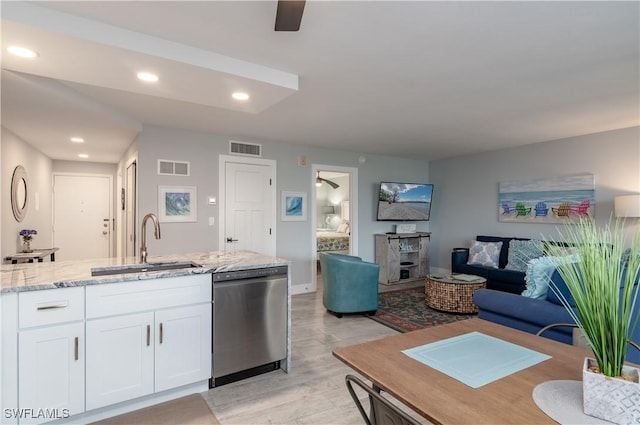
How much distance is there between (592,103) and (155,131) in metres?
4.92

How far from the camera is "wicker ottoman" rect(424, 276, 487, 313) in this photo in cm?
424

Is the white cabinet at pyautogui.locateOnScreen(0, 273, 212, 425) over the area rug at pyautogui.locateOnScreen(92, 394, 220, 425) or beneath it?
over

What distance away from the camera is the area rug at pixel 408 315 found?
3.92 m

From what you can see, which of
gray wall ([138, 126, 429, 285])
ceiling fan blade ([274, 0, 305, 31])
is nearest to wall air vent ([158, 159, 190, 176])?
gray wall ([138, 126, 429, 285])

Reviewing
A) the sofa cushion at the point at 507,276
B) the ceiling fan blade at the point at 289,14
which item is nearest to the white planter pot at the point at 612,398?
the ceiling fan blade at the point at 289,14

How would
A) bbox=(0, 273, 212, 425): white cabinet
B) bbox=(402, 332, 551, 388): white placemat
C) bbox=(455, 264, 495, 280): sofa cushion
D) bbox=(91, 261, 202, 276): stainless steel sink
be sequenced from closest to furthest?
bbox=(402, 332, 551, 388): white placemat, bbox=(0, 273, 212, 425): white cabinet, bbox=(91, 261, 202, 276): stainless steel sink, bbox=(455, 264, 495, 280): sofa cushion

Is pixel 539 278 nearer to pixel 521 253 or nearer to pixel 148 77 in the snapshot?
pixel 521 253

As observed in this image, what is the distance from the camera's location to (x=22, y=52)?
211cm

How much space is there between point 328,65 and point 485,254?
164 inches

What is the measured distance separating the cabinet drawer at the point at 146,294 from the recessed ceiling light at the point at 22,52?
152 cm

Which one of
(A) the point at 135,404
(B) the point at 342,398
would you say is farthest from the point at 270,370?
(A) the point at 135,404

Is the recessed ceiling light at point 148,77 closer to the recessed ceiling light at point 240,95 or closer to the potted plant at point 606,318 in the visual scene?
the recessed ceiling light at point 240,95

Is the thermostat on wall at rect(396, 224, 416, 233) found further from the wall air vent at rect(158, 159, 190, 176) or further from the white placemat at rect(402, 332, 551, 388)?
the white placemat at rect(402, 332, 551, 388)

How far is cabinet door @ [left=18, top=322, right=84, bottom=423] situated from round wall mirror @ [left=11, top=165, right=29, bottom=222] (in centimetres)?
341
